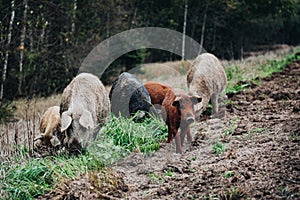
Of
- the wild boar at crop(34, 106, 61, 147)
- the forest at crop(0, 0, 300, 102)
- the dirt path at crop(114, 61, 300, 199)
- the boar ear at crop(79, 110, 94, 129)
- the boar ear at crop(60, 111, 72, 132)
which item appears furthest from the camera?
the forest at crop(0, 0, 300, 102)

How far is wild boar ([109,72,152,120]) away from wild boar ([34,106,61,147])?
1.45m

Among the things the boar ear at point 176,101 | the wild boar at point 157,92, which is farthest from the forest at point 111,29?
the boar ear at point 176,101

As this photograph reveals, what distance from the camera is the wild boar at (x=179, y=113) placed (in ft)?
24.0

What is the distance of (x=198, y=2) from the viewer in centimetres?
3250

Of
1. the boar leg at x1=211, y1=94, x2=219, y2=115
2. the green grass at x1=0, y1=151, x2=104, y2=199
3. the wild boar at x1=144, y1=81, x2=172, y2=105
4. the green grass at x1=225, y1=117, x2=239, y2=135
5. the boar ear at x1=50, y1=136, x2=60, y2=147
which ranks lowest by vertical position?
the green grass at x1=0, y1=151, x2=104, y2=199

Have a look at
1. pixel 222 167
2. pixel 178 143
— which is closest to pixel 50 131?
pixel 178 143

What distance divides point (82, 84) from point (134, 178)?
252cm

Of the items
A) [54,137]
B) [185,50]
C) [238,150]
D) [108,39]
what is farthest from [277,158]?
[185,50]

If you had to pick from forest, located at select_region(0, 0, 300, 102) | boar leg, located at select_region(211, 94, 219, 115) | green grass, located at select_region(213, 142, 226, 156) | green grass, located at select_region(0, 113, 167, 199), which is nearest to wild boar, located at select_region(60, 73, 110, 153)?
green grass, located at select_region(0, 113, 167, 199)

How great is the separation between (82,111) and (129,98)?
2327 millimetres

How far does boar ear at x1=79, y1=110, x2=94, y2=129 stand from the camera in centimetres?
724

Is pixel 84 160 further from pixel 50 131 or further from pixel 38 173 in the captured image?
pixel 50 131

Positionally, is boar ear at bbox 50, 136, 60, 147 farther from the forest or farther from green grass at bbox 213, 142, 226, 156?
the forest

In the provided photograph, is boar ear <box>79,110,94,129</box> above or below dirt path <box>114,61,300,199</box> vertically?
above
